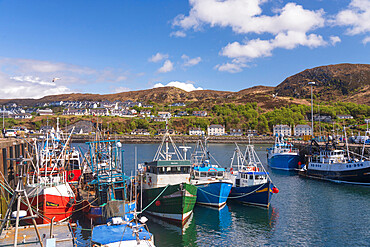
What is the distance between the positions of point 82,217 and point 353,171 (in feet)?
124

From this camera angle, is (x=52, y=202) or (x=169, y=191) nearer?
(x=52, y=202)

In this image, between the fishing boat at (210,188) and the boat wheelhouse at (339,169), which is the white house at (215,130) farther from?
the fishing boat at (210,188)

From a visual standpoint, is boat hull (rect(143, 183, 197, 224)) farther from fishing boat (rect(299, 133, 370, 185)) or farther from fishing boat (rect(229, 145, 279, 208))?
fishing boat (rect(299, 133, 370, 185))

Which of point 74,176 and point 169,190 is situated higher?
point 169,190

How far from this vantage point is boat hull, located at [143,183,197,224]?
2362 cm

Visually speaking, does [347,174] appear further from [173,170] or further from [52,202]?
[52,202]

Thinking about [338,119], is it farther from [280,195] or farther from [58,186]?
[58,186]

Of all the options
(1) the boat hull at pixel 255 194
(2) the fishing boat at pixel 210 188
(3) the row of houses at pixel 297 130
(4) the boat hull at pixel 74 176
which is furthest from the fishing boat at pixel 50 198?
(3) the row of houses at pixel 297 130

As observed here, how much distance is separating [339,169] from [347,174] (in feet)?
4.88

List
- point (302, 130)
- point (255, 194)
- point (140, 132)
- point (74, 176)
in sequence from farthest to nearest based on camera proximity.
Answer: point (140, 132) → point (302, 130) → point (74, 176) → point (255, 194)

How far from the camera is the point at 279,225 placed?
2572 cm

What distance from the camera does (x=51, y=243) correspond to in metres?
12.7

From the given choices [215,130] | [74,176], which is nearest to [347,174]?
[74,176]

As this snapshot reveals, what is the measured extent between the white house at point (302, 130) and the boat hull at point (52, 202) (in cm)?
15730
